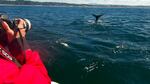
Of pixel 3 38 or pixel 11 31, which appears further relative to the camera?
pixel 3 38

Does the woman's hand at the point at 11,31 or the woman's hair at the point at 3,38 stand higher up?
the woman's hand at the point at 11,31

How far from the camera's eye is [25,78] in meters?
2.36

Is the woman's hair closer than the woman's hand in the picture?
No

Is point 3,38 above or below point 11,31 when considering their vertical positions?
below

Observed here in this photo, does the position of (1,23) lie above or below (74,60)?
above

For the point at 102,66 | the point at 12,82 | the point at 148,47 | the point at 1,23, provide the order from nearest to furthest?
the point at 12,82 → the point at 1,23 → the point at 102,66 → the point at 148,47

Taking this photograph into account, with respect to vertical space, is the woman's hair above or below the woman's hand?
below

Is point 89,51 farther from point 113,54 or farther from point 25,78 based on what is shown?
point 25,78

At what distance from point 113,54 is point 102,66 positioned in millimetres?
2195

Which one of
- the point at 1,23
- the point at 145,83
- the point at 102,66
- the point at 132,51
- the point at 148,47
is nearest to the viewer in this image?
the point at 1,23

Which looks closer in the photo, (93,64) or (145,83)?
(145,83)

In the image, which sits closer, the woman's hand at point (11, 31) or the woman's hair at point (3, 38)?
the woman's hand at point (11, 31)

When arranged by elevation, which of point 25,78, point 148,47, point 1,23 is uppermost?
point 1,23

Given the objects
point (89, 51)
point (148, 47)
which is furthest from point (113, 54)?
point (148, 47)
